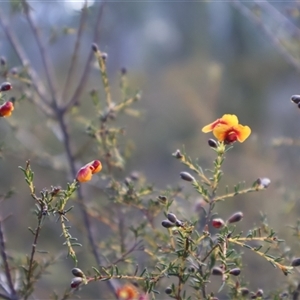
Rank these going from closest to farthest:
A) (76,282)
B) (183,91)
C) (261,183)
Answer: (76,282) < (261,183) < (183,91)

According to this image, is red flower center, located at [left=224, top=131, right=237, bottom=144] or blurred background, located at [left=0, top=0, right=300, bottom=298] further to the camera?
blurred background, located at [left=0, top=0, right=300, bottom=298]

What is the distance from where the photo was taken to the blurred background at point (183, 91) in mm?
1876

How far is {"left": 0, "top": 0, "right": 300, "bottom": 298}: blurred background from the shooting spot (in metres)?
1.88

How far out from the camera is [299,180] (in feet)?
6.73

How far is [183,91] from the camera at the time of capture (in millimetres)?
3309

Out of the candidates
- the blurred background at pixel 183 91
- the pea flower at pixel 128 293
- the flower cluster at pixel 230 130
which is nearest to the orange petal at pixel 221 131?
the flower cluster at pixel 230 130

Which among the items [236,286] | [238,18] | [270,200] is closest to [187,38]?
[238,18]

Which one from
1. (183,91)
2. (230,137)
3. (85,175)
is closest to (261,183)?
(230,137)

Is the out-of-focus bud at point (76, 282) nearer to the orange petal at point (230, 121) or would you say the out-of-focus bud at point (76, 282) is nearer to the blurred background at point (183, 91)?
the orange petal at point (230, 121)

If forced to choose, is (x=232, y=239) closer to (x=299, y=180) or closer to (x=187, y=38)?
(x=299, y=180)

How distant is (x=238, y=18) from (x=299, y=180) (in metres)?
3.01

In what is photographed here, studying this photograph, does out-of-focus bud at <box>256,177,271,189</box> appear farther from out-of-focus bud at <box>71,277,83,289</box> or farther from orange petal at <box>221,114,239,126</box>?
out-of-focus bud at <box>71,277,83,289</box>

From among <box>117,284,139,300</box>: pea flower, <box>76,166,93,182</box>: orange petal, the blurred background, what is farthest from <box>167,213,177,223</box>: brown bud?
the blurred background

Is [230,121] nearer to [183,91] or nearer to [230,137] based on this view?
[230,137]
